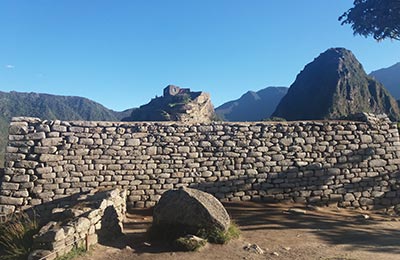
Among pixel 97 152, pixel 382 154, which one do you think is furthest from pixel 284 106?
pixel 97 152

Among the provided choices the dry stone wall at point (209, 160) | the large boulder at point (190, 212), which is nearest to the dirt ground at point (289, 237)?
the large boulder at point (190, 212)

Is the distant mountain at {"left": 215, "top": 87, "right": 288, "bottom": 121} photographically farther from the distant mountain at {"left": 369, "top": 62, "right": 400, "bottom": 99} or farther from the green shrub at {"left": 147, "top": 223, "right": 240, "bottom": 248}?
the green shrub at {"left": 147, "top": 223, "right": 240, "bottom": 248}

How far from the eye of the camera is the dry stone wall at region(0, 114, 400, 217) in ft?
35.7

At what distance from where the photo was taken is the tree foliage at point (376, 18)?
1681cm

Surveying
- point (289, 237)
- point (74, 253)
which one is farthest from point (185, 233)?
point (289, 237)

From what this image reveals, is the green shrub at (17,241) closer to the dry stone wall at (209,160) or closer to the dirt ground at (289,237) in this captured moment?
the dirt ground at (289,237)

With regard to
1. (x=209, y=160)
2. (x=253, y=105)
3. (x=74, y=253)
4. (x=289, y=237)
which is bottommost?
(x=289, y=237)

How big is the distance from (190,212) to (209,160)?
13.4ft

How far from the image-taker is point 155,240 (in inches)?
319

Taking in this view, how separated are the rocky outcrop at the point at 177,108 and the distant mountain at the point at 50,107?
512 inches

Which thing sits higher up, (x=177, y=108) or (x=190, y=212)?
(x=177, y=108)

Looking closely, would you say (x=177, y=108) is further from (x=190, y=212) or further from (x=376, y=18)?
(x=190, y=212)

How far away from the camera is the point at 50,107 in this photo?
44.8m

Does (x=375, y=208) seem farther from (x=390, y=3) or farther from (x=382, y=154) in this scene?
(x=390, y=3)
